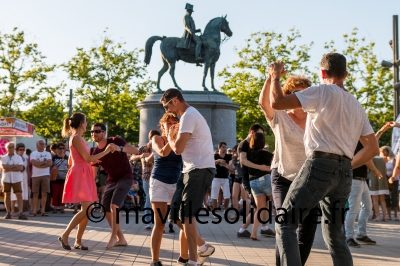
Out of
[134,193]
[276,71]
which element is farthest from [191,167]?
[134,193]

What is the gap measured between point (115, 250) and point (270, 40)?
38778mm

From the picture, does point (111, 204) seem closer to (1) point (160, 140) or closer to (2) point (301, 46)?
(1) point (160, 140)

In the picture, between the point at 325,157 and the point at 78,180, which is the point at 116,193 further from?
the point at 325,157

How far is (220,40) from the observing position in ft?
83.5

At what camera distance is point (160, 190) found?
7.94 metres

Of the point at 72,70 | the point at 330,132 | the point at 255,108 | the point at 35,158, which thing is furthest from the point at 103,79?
the point at 330,132

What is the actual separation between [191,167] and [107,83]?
40440 mm

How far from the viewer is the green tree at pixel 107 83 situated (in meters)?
46.3

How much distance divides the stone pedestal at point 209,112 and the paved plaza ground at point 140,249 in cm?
1144

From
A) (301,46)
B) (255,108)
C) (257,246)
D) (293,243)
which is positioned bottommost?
(257,246)

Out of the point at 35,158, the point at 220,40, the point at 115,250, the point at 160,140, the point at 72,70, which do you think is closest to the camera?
the point at 160,140

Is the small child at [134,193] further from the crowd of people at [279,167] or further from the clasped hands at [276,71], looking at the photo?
the clasped hands at [276,71]

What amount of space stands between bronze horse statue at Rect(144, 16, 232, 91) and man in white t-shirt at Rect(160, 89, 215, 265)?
1821 cm

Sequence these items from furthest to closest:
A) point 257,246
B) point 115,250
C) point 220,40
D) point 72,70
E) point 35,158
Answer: point 72,70, point 220,40, point 35,158, point 257,246, point 115,250
